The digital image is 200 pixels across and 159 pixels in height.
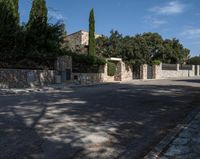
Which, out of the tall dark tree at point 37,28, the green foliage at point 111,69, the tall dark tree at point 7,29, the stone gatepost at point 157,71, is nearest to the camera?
the tall dark tree at point 7,29

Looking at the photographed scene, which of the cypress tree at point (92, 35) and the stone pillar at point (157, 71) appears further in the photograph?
the stone pillar at point (157, 71)

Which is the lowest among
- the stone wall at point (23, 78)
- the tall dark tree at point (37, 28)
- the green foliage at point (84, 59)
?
the stone wall at point (23, 78)

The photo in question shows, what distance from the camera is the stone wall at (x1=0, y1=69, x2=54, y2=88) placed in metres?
24.3

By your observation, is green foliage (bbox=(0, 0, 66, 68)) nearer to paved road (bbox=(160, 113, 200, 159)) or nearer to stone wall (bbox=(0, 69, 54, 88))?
stone wall (bbox=(0, 69, 54, 88))

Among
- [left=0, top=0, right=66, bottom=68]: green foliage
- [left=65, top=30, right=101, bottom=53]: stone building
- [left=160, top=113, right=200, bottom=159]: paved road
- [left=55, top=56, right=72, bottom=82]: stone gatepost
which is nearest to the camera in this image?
[left=160, top=113, right=200, bottom=159]: paved road

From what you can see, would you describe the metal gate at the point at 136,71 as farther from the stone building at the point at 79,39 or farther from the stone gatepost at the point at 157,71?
the stone building at the point at 79,39

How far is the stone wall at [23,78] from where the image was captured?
24266mm

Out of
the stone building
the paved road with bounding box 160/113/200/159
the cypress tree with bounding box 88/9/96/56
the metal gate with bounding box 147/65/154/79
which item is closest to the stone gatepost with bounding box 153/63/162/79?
the metal gate with bounding box 147/65/154/79

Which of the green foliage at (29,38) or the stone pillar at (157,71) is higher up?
the green foliage at (29,38)

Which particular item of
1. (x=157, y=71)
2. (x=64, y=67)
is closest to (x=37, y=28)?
(x=64, y=67)

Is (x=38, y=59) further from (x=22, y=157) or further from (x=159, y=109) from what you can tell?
(x=22, y=157)

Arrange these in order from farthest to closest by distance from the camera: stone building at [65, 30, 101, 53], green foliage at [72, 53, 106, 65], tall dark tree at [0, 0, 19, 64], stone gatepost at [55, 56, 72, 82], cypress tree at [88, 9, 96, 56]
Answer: stone building at [65, 30, 101, 53]
cypress tree at [88, 9, 96, 56]
green foliage at [72, 53, 106, 65]
stone gatepost at [55, 56, 72, 82]
tall dark tree at [0, 0, 19, 64]

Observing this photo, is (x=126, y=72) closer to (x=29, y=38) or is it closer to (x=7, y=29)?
(x=29, y=38)

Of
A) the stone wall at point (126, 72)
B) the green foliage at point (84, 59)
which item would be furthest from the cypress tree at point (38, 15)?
the stone wall at point (126, 72)
